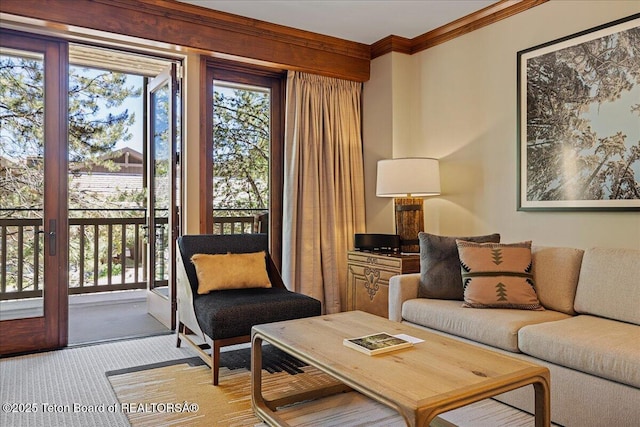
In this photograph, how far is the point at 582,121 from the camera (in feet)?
10.3

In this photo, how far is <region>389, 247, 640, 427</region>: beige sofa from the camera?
81.0 inches

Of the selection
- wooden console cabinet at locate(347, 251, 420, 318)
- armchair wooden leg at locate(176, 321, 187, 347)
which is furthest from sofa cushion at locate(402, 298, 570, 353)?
armchair wooden leg at locate(176, 321, 187, 347)

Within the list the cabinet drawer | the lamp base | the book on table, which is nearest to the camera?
the book on table

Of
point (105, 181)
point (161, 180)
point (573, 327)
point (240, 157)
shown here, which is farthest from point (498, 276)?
point (105, 181)

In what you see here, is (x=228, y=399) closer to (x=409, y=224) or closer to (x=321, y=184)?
(x=409, y=224)

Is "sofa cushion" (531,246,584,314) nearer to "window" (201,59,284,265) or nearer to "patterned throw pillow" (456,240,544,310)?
"patterned throw pillow" (456,240,544,310)

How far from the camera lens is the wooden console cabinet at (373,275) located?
146 inches

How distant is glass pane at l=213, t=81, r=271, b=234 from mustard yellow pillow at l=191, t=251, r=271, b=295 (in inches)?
39.5

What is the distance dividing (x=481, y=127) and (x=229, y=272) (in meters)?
2.22

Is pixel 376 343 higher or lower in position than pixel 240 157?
lower

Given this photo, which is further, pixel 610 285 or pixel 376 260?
pixel 376 260

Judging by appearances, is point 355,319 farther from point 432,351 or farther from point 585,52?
point 585,52

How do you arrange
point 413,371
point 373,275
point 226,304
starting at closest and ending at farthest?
1. point 413,371
2. point 226,304
3. point 373,275

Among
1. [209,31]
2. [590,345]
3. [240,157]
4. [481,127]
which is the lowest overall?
[590,345]
